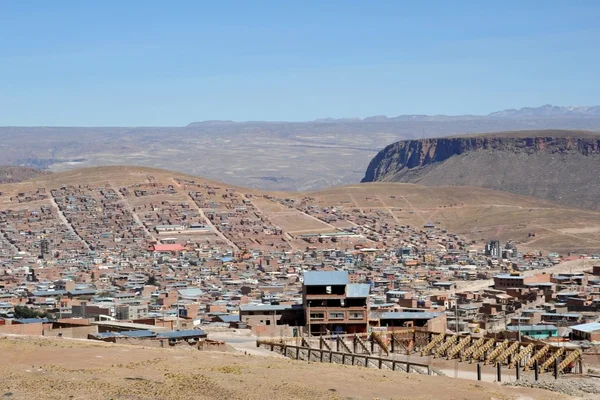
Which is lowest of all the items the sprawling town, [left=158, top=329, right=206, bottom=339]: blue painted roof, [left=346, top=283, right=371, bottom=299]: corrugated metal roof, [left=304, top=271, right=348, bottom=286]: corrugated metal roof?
the sprawling town

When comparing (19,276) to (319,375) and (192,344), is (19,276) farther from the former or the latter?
(319,375)

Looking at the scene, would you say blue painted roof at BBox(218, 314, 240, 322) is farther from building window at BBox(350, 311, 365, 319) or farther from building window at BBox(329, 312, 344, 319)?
building window at BBox(350, 311, 365, 319)

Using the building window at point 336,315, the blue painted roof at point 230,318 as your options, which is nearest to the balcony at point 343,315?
the building window at point 336,315

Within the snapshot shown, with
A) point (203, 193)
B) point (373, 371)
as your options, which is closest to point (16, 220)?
point (203, 193)

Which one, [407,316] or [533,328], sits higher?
[407,316]

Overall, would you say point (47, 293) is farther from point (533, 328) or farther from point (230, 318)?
point (533, 328)

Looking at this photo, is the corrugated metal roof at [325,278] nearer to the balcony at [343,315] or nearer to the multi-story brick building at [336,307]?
the multi-story brick building at [336,307]

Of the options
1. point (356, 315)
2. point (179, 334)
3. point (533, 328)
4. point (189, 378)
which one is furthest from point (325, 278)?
point (189, 378)

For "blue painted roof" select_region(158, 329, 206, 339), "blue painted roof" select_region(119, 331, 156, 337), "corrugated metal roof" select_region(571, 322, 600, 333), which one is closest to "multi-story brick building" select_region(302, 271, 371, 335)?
"blue painted roof" select_region(158, 329, 206, 339)
